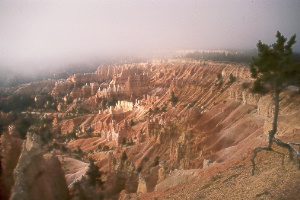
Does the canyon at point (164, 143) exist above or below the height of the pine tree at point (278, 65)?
below

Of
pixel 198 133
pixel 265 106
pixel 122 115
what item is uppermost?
pixel 265 106

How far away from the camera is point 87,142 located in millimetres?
23281

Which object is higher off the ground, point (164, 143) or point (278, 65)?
point (278, 65)

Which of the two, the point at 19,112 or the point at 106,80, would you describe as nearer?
the point at 19,112

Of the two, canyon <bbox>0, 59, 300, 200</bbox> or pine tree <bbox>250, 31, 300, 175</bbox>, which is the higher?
pine tree <bbox>250, 31, 300, 175</bbox>

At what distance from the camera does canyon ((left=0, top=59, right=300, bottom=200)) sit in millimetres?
6129

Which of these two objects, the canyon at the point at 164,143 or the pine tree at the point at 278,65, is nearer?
the pine tree at the point at 278,65

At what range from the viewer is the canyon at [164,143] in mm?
6129

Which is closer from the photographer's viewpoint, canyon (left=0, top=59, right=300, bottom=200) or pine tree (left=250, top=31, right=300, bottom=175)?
pine tree (left=250, top=31, right=300, bottom=175)

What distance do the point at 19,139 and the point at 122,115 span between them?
25467mm

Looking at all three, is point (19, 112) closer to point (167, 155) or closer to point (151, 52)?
point (167, 155)

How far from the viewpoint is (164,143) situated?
19.1m

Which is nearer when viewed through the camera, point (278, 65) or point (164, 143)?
point (278, 65)

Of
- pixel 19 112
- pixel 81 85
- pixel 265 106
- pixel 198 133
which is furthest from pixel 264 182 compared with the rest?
pixel 81 85
